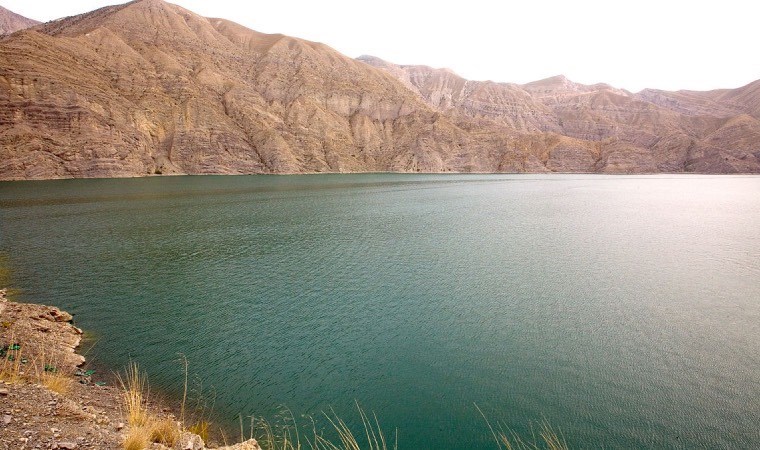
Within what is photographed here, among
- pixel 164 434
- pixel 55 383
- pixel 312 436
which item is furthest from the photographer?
pixel 312 436

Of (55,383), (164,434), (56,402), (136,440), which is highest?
(56,402)

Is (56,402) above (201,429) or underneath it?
above

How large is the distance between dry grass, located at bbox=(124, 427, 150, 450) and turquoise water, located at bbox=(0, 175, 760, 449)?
14.7 ft

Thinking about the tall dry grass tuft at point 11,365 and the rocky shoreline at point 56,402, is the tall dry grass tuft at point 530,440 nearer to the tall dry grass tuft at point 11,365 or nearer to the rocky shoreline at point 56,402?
the rocky shoreline at point 56,402

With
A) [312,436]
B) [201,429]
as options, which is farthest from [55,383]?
[312,436]

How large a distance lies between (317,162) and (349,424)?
157 m

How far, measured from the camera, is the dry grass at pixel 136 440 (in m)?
8.52

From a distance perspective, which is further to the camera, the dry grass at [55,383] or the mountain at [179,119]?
the mountain at [179,119]

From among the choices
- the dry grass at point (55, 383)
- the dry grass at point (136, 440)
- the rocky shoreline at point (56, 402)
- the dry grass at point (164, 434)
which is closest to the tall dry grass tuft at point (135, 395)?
the rocky shoreline at point (56, 402)

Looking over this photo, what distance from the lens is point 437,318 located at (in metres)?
→ 21.4

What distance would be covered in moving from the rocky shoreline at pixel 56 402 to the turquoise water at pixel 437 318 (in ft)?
5.83

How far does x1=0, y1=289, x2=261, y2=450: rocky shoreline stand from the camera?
788cm

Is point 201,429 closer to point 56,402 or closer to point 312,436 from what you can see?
point 312,436

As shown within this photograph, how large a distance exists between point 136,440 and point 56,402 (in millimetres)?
2477
